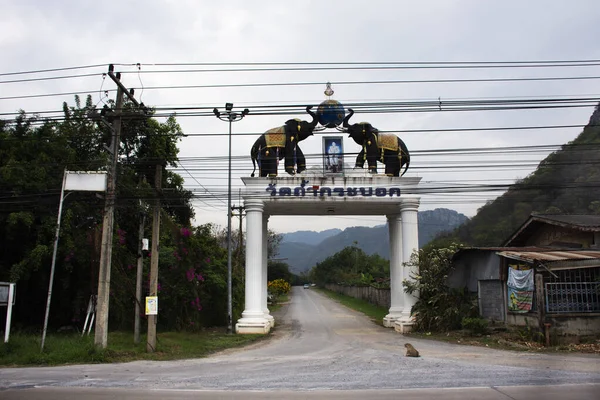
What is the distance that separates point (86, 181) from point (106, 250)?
2264 millimetres

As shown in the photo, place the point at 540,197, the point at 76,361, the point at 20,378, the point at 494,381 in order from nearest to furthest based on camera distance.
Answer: the point at 494,381 < the point at 20,378 < the point at 76,361 < the point at 540,197

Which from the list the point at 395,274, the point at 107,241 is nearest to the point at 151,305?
the point at 107,241

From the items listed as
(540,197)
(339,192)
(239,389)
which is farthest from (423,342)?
(540,197)

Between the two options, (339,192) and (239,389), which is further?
(339,192)

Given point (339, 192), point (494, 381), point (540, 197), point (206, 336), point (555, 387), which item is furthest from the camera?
point (540, 197)

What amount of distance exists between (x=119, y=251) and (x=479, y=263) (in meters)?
15.6

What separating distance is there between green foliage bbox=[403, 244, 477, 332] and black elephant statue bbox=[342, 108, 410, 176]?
4360 mm

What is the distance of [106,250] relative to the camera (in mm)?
15516

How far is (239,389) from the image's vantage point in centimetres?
1012

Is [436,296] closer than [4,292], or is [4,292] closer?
[4,292]

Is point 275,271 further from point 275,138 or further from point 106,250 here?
point 106,250

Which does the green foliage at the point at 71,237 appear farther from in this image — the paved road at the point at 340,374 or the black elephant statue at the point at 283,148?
the paved road at the point at 340,374

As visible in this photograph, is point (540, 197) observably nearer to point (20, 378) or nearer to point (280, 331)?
point (280, 331)

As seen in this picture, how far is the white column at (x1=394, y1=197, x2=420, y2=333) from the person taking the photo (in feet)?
76.6
